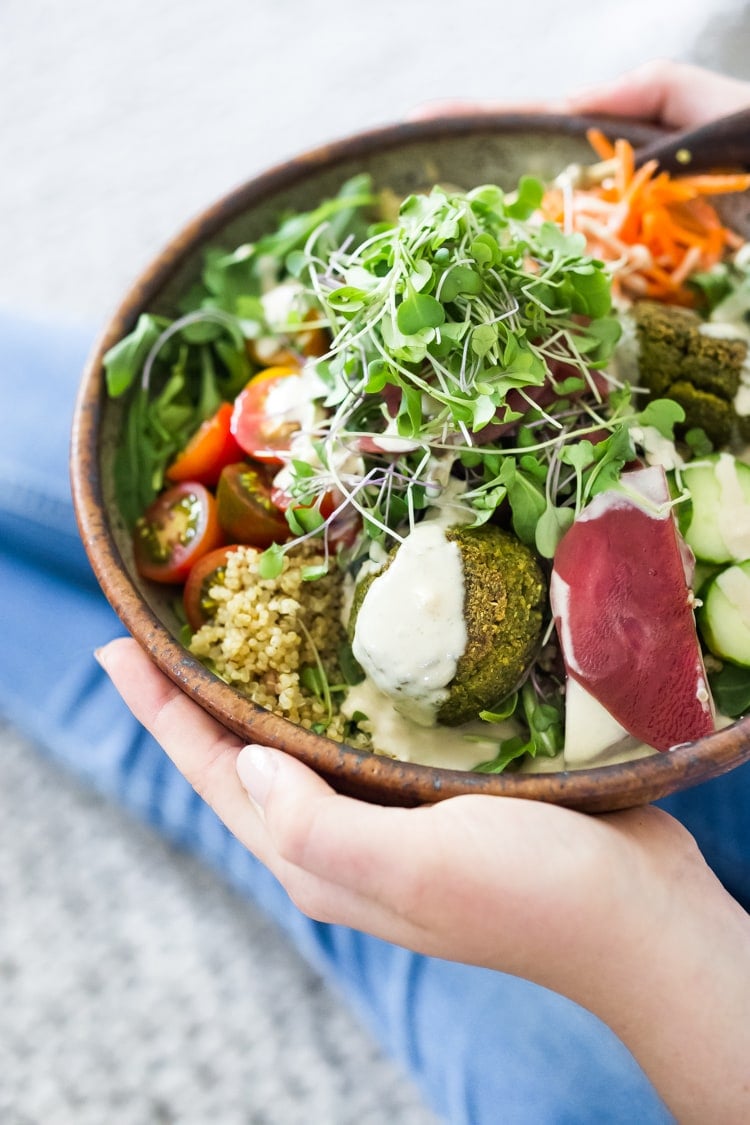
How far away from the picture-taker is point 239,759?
875 millimetres

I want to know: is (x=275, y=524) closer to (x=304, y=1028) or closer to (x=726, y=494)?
(x=726, y=494)

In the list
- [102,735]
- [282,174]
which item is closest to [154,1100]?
[102,735]

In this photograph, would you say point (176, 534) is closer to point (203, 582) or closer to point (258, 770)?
point (203, 582)

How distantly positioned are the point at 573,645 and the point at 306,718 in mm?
281

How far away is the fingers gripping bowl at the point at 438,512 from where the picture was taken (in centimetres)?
83

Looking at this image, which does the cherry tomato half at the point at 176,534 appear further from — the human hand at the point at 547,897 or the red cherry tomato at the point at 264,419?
the human hand at the point at 547,897

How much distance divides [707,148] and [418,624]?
809 mm

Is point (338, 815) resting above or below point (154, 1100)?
above

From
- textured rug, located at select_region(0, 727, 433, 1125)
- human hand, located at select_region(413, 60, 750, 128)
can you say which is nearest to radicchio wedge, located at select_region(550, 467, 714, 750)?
human hand, located at select_region(413, 60, 750, 128)

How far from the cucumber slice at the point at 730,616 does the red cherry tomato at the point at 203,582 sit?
509mm

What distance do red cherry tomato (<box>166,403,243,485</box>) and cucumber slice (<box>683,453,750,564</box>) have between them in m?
0.53

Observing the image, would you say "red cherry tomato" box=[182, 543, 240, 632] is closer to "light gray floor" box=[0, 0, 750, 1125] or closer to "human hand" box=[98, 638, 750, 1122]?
"human hand" box=[98, 638, 750, 1122]

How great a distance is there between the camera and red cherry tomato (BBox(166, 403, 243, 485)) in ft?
3.73

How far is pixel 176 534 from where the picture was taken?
3.61 ft
